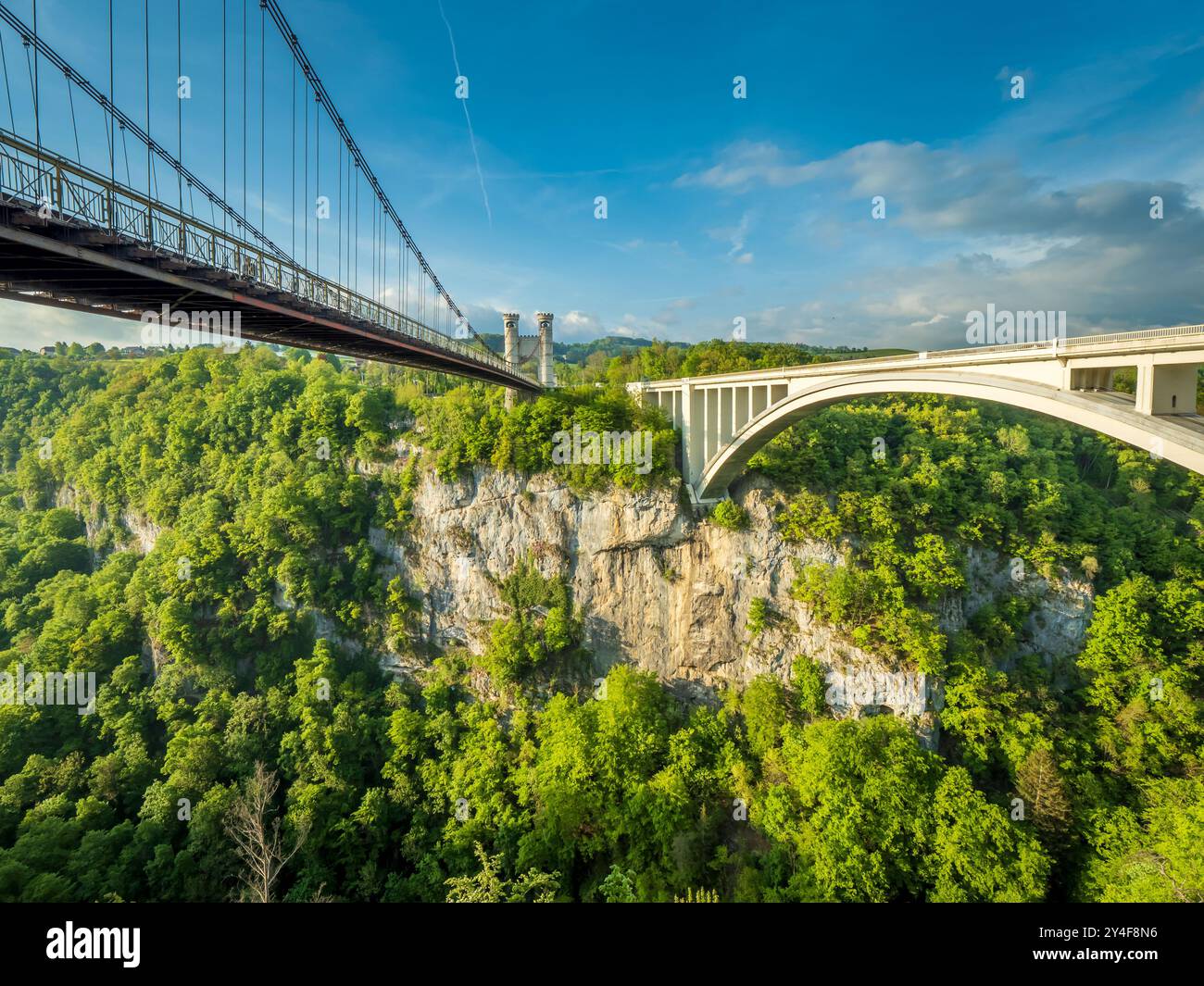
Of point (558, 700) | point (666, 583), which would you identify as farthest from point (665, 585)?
point (558, 700)

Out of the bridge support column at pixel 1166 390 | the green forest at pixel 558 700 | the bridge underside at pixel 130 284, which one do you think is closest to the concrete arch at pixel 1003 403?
the bridge support column at pixel 1166 390

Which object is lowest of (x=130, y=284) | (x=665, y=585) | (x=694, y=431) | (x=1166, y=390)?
(x=665, y=585)

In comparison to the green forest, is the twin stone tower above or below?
above

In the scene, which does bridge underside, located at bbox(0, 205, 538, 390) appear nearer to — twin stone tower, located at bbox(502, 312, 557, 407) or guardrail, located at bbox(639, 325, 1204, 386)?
guardrail, located at bbox(639, 325, 1204, 386)

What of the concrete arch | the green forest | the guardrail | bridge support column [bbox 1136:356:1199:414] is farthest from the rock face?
bridge support column [bbox 1136:356:1199:414]

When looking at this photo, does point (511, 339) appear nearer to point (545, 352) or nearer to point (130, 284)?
point (545, 352)
